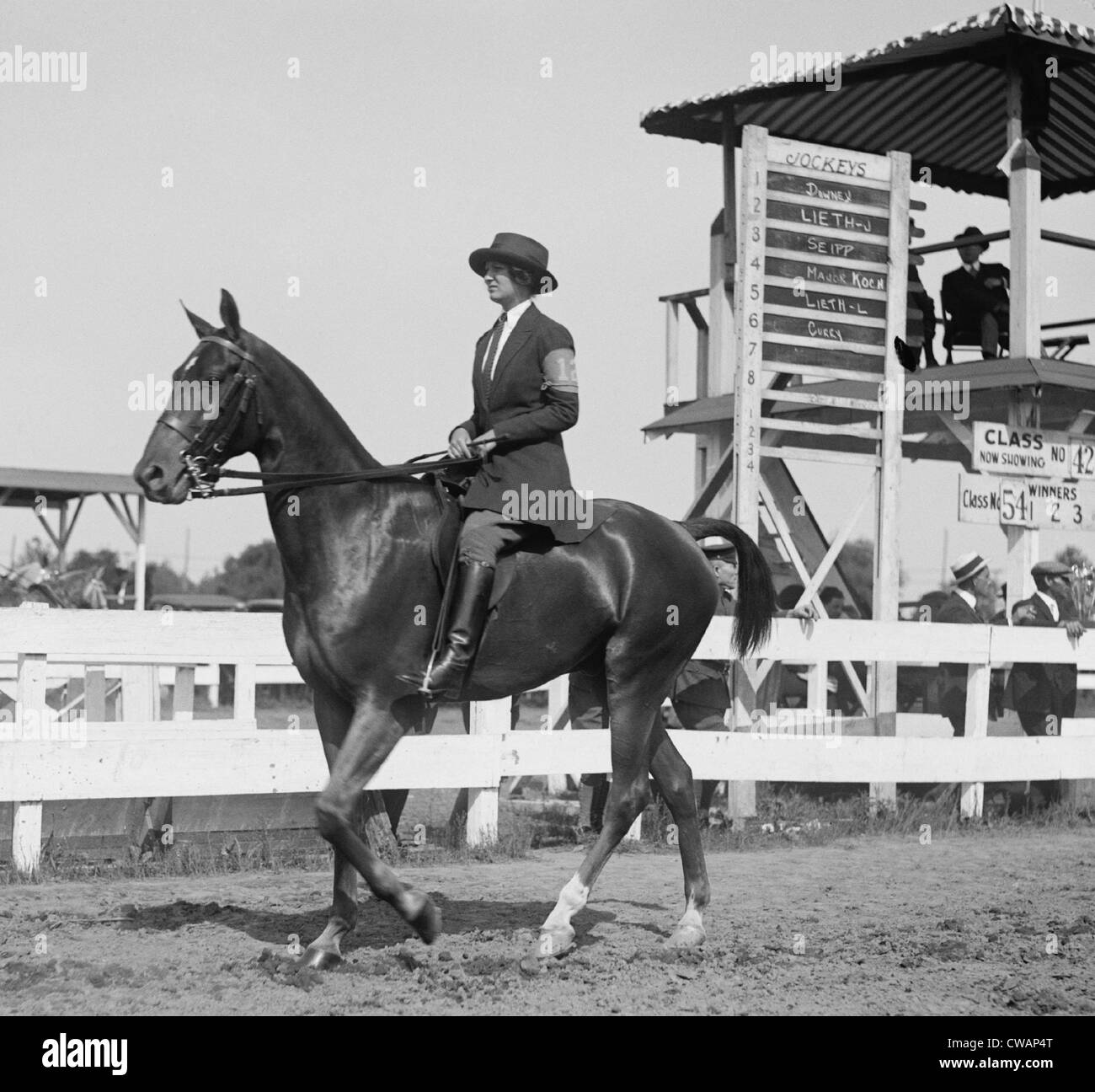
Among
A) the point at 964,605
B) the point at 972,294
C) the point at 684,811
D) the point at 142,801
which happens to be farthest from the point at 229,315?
the point at 972,294

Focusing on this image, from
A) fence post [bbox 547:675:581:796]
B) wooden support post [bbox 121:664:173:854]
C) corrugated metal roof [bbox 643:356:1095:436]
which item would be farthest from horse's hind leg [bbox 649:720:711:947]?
corrugated metal roof [bbox 643:356:1095:436]

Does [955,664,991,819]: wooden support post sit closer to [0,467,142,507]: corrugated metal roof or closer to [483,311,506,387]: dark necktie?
[483,311,506,387]: dark necktie

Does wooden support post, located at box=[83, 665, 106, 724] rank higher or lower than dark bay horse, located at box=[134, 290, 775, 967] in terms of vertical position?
lower

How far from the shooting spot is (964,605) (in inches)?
527

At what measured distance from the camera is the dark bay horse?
631cm

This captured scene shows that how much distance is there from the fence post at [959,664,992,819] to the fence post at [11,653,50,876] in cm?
723

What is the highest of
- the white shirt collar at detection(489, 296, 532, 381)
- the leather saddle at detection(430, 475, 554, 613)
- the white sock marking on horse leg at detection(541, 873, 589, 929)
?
the white shirt collar at detection(489, 296, 532, 381)

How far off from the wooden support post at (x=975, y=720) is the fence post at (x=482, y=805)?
425 cm

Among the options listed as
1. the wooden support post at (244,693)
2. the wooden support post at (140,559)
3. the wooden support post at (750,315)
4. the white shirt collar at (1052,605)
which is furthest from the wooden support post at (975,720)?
the wooden support post at (140,559)

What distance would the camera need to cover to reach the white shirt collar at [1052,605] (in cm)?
1342

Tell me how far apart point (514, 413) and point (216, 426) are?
1457 mm

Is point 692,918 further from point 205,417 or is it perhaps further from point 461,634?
point 205,417
